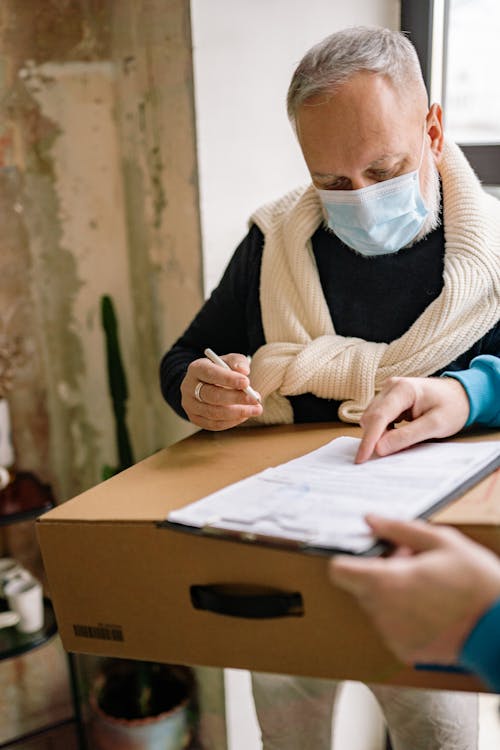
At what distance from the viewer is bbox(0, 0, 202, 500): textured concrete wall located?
1.64 metres

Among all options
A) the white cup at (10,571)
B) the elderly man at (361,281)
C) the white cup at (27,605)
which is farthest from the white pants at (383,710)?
the white cup at (10,571)

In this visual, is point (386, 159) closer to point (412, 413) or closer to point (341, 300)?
point (341, 300)

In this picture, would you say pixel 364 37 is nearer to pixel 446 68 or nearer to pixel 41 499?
pixel 446 68

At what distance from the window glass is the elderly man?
0.50 metres

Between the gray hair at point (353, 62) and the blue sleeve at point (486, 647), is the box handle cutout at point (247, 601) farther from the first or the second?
the gray hair at point (353, 62)

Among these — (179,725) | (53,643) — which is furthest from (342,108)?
(53,643)

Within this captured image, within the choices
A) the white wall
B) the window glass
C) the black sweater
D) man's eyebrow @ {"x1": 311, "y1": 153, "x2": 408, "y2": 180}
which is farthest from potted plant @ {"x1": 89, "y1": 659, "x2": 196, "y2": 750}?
the window glass

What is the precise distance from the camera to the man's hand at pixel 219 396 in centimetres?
108

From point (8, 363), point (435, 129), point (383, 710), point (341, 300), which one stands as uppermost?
point (435, 129)

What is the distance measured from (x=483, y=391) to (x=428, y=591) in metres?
0.45

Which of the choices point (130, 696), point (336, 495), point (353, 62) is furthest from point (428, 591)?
point (130, 696)

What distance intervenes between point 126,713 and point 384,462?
1263mm

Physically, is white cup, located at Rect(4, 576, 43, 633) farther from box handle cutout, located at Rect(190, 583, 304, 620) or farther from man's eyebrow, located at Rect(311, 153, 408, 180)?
man's eyebrow, located at Rect(311, 153, 408, 180)

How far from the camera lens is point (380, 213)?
1.13 m
